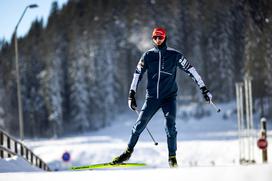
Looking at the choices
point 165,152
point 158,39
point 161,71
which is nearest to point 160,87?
point 161,71

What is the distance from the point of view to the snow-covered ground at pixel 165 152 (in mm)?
4344

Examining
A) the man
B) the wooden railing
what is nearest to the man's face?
the man

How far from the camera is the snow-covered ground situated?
14.3 ft

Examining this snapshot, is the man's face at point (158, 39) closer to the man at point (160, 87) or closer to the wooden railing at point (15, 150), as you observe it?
the man at point (160, 87)

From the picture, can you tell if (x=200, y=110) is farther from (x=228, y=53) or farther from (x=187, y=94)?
(x=228, y=53)

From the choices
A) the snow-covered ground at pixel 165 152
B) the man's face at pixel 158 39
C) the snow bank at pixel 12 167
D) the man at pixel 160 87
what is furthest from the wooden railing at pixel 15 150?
the man's face at pixel 158 39

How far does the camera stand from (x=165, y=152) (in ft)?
133

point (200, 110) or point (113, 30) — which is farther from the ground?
point (113, 30)

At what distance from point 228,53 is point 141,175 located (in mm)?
75458

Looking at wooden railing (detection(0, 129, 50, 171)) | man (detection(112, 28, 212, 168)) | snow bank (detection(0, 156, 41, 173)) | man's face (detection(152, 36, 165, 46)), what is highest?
man's face (detection(152, 36, 165, 46))

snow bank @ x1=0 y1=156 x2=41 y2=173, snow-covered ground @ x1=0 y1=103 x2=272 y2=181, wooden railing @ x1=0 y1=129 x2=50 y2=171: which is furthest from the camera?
wooden railing @ x1=0 y1=129 x2=50 y2=171

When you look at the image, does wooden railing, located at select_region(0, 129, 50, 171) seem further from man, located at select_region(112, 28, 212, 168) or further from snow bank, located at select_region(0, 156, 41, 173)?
man, located at select_region(112, 28, 212, 168)

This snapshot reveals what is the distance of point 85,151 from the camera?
42.1 metres

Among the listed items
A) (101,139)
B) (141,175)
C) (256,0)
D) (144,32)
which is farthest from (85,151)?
(144,32)
